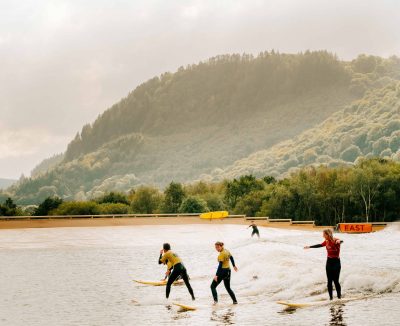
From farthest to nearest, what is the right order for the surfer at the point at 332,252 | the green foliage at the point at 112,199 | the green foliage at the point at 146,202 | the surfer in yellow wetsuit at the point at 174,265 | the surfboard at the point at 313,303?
the green foliage at the point at 112,199
the green foliage at the point at 146,202
the surfer in yellow wetsuit at the point at 174,265
the surfboard at the point at 313,303
the surfer at the point at 332,252

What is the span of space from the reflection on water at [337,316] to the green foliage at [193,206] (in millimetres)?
88513

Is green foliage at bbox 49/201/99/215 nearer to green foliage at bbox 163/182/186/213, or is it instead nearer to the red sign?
green foliage at bbox 163/182/186/213

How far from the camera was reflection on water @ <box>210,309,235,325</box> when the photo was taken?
16.8 m

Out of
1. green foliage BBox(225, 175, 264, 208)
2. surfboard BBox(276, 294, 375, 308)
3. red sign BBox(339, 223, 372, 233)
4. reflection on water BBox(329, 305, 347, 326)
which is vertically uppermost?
green foliage BBox(225, 175, 264, 208)

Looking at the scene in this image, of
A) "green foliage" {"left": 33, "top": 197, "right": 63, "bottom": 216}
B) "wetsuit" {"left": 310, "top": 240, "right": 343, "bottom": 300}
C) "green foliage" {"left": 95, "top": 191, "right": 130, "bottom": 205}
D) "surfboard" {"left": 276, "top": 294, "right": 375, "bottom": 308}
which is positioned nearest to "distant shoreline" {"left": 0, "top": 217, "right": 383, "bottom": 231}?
"green foliage" {"left": 33, "top": 197, "right": 63, "bottom": 216}

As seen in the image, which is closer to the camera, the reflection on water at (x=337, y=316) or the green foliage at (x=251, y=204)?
the reflection on water at (x=337, y=316)

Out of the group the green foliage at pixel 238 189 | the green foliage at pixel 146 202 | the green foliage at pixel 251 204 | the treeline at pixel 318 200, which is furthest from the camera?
the green foliage at pixel 146 202

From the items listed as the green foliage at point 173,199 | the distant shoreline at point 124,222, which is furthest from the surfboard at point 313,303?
the green foliage at point 173,199

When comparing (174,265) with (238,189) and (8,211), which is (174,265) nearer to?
(8,211)

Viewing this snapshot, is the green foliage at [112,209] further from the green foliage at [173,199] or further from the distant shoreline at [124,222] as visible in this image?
the distant shoreline at [124,222]

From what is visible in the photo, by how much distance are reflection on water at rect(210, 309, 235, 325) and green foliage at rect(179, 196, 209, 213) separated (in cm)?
8800

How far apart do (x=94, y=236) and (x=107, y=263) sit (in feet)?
90.6

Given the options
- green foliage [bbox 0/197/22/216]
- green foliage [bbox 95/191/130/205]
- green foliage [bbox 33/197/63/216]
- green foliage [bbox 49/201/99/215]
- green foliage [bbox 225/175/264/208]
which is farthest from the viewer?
green foliage [bbox 95/191/130/205]

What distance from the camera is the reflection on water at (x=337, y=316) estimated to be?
1578 cm
